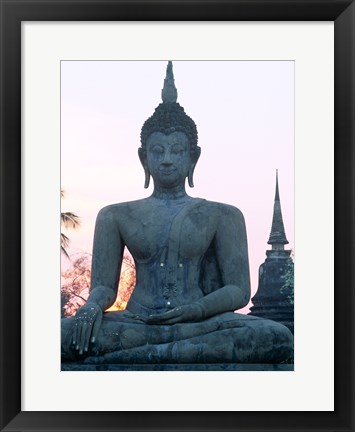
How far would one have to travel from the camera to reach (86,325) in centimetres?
1305

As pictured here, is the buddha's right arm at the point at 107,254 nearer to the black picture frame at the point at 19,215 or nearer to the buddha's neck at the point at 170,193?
the buddha's neck at the point at 170,193

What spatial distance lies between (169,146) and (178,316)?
157cm

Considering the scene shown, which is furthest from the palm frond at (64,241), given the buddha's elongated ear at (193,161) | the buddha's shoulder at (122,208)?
the buddha's elongated ear at (193,161)

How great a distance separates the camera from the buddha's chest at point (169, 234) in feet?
44.5

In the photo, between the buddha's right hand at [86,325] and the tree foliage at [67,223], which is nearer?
the buddha's right hand at [86,325]

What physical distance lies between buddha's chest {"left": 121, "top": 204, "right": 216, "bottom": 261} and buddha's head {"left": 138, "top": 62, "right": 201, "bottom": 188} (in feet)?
1.06

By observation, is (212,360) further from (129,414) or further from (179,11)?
(179,11)

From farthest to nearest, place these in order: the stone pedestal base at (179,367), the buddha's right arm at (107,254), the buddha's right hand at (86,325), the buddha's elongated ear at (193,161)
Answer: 1. the buddha's elongated ear at (193,161)
2. the buddha's right arm at (107,254)
3. the buddha's right hand at (86,325)
4. the stone pedestal base at (179,367)

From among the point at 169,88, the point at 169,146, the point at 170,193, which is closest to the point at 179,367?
the point at 170,193

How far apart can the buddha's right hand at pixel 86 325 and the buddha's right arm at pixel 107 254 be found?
0.90 feet

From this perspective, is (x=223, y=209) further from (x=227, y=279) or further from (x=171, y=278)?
(x=171, y=278)

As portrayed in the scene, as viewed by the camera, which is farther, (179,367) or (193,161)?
(193,161)

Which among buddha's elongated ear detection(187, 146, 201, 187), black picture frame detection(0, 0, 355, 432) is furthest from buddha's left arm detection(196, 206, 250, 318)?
black picture frame detection(0, 0, 355, 432)

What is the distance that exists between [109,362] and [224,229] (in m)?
1.61
